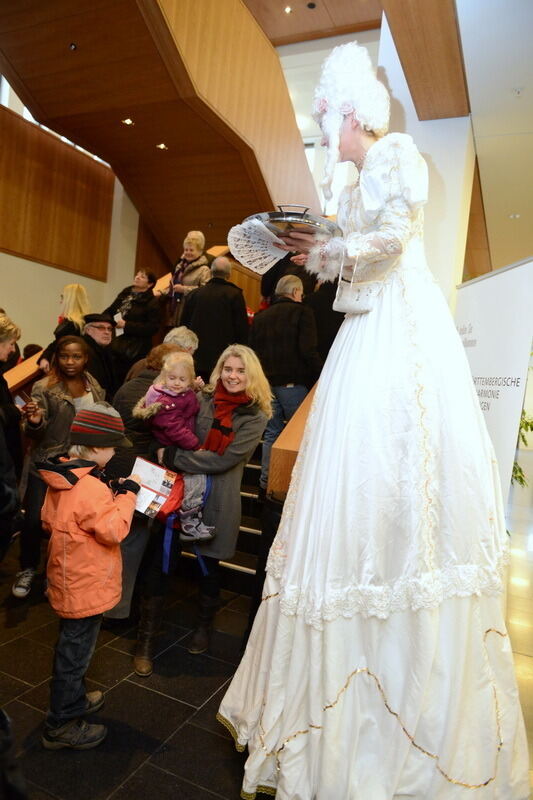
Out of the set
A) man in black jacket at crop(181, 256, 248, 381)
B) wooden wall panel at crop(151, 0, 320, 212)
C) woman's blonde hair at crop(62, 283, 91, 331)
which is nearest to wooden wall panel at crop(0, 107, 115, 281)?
wooden wall panel at crop(151, 0, 320, 212)

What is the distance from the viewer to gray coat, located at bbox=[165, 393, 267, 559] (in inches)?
100.0

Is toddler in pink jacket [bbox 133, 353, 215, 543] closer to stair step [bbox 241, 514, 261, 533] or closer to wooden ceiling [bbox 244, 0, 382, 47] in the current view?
stair step [bbox 241, 514, 261, 533]

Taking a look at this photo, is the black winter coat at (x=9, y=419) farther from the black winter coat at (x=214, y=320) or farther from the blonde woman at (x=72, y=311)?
the black winter coat at (x=214, y=320)

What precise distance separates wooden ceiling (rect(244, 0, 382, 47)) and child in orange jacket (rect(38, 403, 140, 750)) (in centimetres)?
981

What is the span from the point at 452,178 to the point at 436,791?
2.70 meters

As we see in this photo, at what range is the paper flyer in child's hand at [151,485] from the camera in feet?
7.87

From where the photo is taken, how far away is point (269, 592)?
168cm

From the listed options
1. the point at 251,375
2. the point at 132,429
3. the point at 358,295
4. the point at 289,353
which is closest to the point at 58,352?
the point at 132,429

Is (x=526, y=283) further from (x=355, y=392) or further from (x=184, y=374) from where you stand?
(x=184, y=374)

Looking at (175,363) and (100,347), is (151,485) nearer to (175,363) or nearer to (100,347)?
(175,363)

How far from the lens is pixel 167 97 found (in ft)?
19.8

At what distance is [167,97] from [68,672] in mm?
5890

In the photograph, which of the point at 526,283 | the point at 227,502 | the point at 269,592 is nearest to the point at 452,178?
the point at 526,283

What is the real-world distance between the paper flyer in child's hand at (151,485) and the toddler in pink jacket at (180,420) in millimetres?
110
